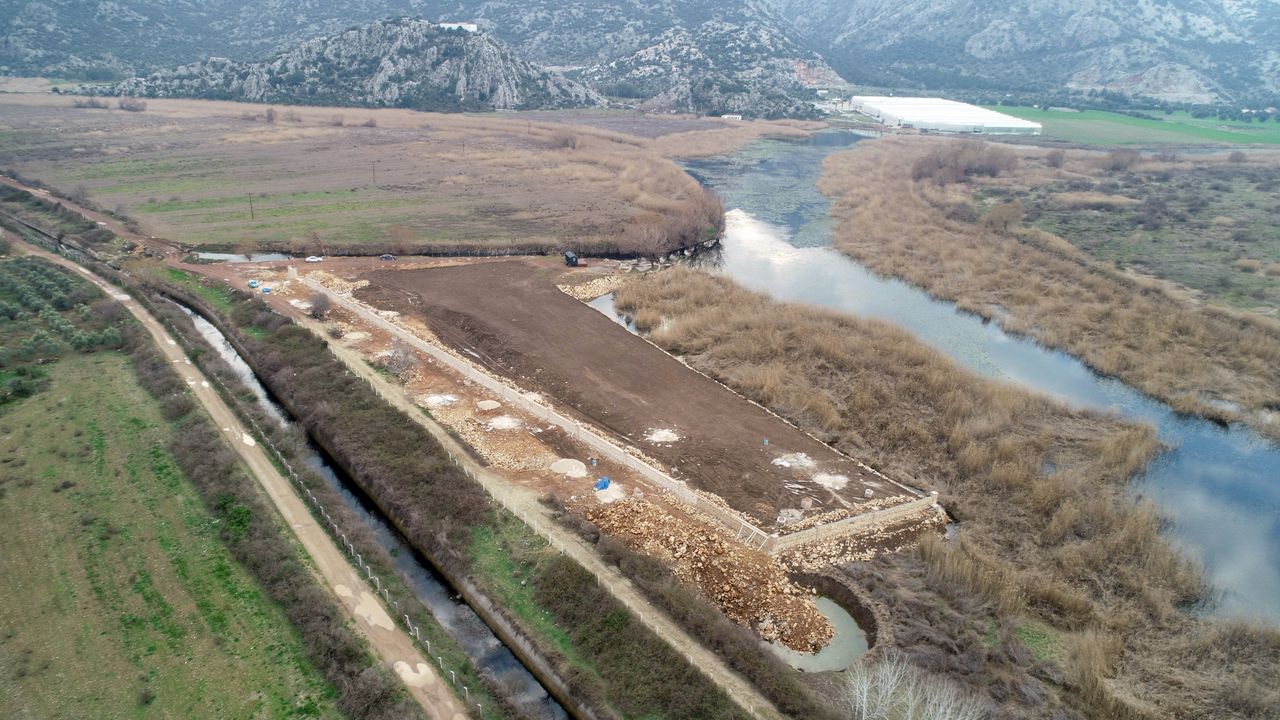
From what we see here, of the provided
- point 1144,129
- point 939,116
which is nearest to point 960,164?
point 939,116

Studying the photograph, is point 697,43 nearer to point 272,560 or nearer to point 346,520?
point 346,520

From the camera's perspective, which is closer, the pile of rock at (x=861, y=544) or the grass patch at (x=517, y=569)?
the grass patch at (x=517, y=569)

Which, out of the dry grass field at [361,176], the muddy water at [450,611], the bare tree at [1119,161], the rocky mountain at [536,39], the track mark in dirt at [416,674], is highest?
the rocky mountain at [536,39]

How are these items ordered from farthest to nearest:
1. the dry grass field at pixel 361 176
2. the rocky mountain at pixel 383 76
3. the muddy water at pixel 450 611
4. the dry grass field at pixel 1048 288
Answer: the rocky mountain at pixel 383 76
the dry grass field at pixel 361 176
the dry grass field at pixel 1048 288
the muddy water at pixel 450 611

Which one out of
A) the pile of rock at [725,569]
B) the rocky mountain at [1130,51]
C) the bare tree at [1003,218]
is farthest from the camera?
the rocky mountain at [1130,51]

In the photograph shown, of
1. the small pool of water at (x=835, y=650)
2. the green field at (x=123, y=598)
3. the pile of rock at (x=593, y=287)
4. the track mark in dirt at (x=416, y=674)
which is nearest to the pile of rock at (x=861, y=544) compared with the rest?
the small pool of water at (x=835, y=650)

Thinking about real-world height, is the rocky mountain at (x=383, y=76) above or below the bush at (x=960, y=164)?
above

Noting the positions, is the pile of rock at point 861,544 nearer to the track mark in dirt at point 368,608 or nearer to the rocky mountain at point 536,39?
the track mark in dirt at point 368,608

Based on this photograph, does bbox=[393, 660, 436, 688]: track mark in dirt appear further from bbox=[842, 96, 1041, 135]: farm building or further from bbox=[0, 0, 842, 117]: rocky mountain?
bbox=[0, 0, 842, 117]: rocky mountain
